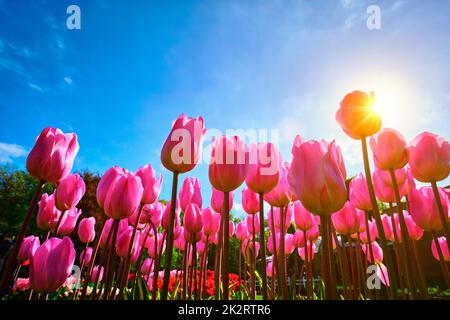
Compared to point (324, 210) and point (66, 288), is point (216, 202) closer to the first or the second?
point (324, 210)

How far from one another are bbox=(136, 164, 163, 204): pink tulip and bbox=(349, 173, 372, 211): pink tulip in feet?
5.55

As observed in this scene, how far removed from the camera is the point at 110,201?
149cm

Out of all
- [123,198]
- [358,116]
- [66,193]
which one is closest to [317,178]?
[358,116]

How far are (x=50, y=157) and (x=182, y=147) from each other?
0.94 metres

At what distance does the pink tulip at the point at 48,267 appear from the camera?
4.54 feet

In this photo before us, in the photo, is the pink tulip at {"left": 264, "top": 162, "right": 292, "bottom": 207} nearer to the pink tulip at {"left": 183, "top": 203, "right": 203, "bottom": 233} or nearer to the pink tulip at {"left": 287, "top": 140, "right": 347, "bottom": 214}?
the pink tulip at {"left": 183, "top": 203, "right": 203, "bottom": 233}

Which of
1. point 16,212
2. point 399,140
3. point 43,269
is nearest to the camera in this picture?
point 43,269

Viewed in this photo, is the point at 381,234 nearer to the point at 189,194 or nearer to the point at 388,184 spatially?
the point at 388,184

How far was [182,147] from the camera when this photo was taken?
1.33 meters

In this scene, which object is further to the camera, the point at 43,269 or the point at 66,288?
the point at 66,288

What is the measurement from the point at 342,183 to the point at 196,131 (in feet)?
2.56

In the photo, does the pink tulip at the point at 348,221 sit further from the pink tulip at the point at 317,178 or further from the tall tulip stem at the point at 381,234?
the pink tulip at the point at 317,178

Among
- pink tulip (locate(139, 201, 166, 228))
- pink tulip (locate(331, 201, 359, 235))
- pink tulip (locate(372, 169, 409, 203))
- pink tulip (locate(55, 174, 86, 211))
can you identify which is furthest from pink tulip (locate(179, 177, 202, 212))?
pink tulip (locate(372, 169, 409, 203))
